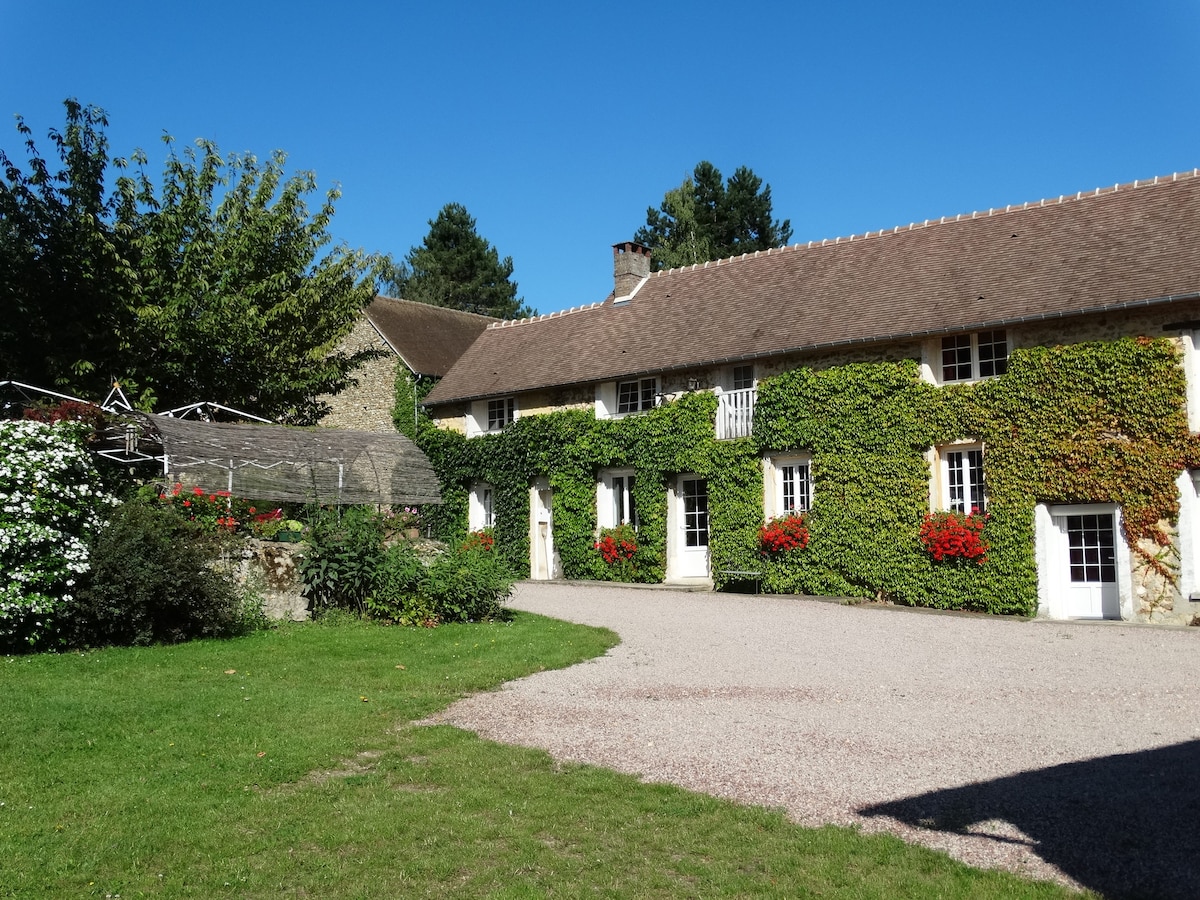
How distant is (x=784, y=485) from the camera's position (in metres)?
20.1

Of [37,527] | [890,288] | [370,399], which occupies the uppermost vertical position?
[890,288]

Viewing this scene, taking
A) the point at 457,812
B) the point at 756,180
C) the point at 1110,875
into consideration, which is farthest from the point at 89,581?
the point at 756,180

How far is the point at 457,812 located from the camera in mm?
5602

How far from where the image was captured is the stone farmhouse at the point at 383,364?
29312mm

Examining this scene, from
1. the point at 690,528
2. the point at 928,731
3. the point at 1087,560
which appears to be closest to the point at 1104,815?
the point at 928,731

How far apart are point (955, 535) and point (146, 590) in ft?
40.3

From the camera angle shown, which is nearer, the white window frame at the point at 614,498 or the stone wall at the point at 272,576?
the stone wall at the point at 272,576

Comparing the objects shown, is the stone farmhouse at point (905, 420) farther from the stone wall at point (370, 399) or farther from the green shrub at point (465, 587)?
the green shrub at point (465, 587)

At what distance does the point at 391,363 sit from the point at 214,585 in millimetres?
18025

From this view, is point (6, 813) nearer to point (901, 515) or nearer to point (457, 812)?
point (457, 812)

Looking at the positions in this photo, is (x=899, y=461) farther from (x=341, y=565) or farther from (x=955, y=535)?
(x=341, y=565)

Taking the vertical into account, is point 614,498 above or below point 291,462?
below

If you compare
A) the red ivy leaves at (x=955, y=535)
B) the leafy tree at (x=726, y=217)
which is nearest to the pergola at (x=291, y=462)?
the red ivy leaves at (x=955, y=535)

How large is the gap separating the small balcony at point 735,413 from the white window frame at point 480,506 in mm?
7010
